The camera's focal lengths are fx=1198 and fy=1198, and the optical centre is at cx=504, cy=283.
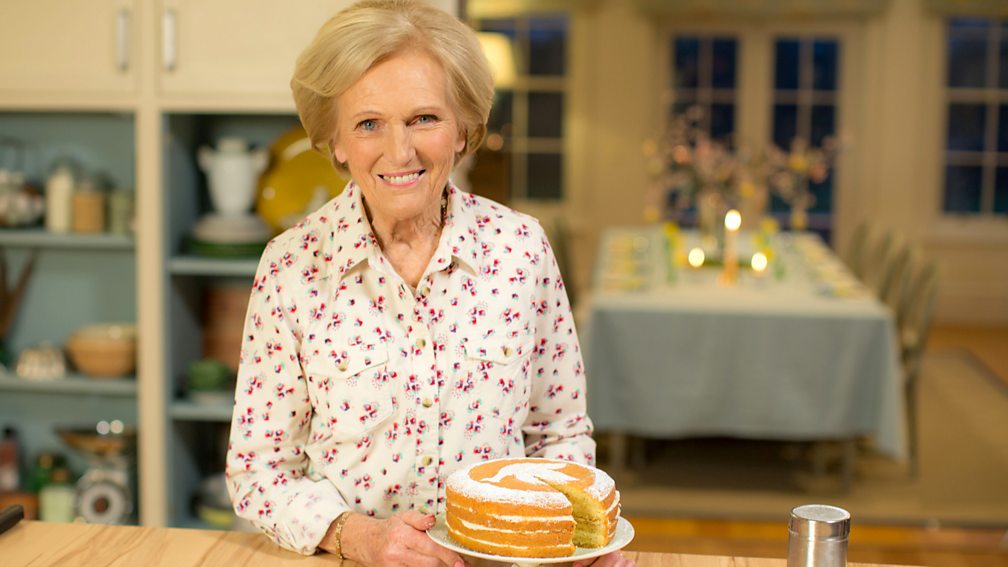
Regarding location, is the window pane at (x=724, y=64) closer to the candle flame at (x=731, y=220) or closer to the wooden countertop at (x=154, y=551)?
the candle flame at (x=731, y=220)

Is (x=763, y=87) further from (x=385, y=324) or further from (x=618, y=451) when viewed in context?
(x=385, y=324)

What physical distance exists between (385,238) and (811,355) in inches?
125

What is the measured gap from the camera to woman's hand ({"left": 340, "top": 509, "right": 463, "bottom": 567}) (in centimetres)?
137

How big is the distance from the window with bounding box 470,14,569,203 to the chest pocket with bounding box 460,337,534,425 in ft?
23.0

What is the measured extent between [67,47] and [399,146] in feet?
6.21

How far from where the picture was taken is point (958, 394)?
21.4 feet

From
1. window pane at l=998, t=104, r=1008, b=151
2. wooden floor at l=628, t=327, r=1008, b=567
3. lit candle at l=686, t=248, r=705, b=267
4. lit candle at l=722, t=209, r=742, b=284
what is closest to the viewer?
wooden floor at l=628, t=327, r=1008, b=567

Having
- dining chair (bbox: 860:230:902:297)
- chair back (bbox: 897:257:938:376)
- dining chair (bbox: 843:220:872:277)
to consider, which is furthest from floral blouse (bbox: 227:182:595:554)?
dining chair (bbox: 843:220:872:277)

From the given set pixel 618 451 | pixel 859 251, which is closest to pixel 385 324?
pixel 618 451

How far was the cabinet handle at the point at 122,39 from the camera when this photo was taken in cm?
295

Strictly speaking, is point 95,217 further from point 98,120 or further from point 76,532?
point 76,532

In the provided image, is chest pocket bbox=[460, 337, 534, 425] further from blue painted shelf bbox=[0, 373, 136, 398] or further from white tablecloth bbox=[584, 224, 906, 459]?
white tablecloth bbox=[584, 224, 906, 459]

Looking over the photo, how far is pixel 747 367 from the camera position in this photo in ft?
14.8

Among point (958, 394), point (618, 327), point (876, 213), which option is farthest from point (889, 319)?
point (876, 213)
